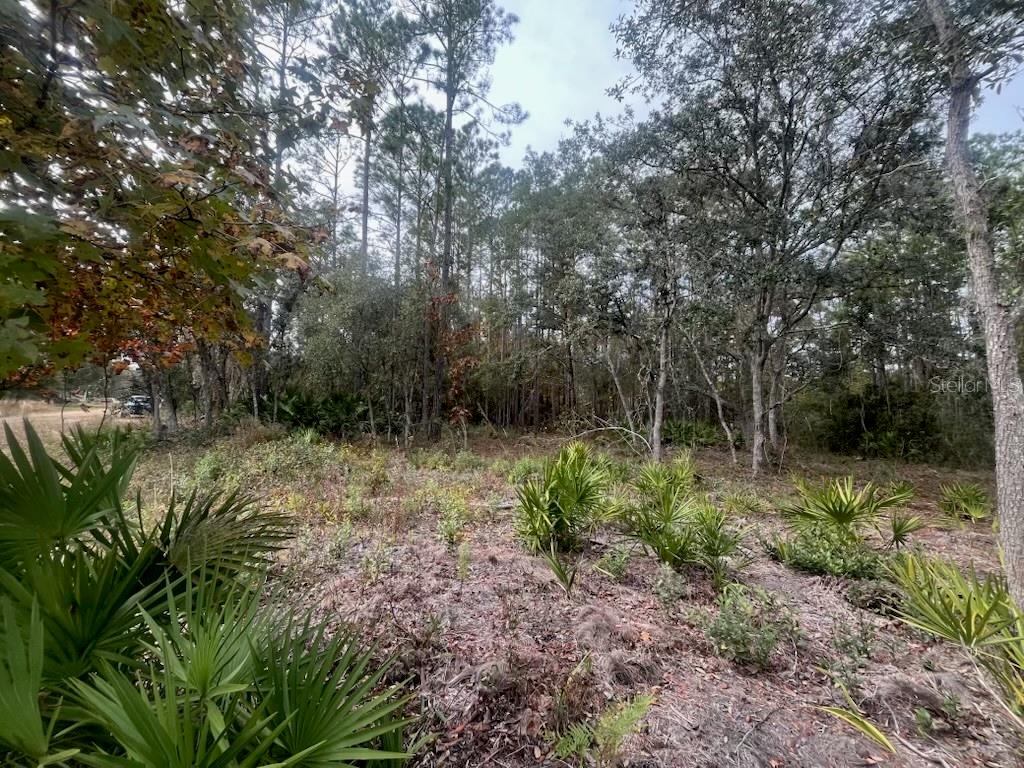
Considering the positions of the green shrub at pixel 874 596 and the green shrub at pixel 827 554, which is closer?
the green shrub at pixel 874 596

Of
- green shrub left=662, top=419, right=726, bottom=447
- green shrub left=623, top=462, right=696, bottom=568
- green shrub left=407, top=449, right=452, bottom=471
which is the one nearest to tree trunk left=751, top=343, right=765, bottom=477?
green shrub left=662, top=419, right=726, bottom=447

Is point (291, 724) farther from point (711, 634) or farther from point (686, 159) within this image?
point (686, 159)

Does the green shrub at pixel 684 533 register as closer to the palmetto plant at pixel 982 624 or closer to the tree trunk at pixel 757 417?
the palmetto plant at pixel 982 624

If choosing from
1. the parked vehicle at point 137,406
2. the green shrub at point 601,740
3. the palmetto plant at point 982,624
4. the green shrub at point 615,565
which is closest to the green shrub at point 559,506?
the green shrub at point 615,565

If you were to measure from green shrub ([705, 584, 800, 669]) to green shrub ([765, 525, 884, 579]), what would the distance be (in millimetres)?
860

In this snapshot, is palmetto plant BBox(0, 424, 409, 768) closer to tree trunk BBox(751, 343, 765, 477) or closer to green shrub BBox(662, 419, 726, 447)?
tree trunk BBox(751, 343, 765, 477)

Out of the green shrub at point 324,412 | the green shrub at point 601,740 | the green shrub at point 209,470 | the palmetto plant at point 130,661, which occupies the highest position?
the green shrub at point 324,412

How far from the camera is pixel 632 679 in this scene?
6.59 ft

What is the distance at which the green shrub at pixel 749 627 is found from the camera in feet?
7.14

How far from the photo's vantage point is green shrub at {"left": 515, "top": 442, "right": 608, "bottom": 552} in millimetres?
3338

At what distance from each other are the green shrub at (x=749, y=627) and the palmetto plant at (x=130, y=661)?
1837mm

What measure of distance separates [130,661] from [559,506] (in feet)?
8.88

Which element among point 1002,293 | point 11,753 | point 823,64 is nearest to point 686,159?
point 823,64

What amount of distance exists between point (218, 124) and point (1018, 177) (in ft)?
30.6
